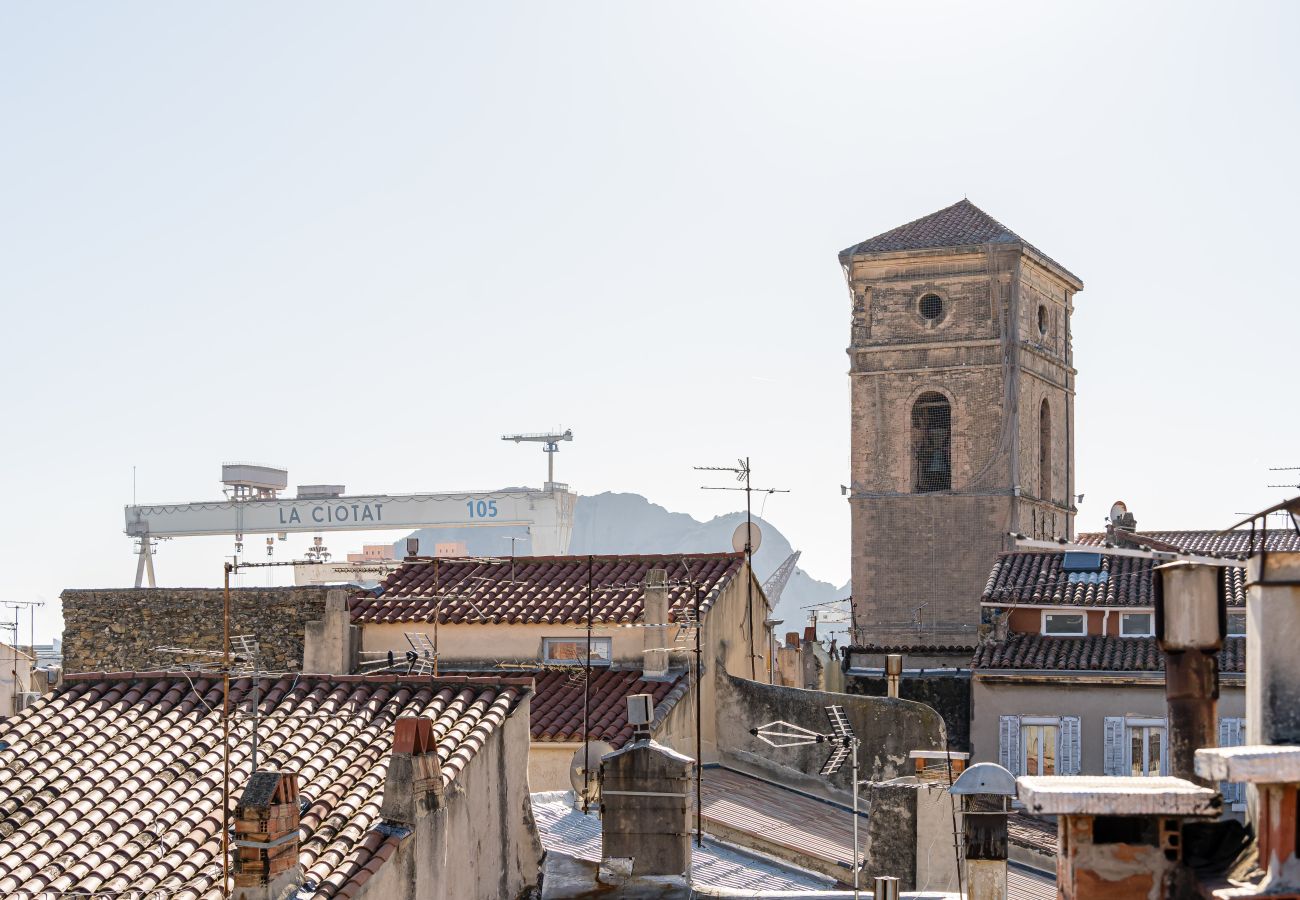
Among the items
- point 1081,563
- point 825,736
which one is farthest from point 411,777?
point 1081,563

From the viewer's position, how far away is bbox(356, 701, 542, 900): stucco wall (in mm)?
13953

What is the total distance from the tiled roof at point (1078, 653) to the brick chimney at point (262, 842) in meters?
23.4

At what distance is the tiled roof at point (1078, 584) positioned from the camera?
1411 inches

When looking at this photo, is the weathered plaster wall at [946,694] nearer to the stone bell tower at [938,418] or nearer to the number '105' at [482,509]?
the stone bell tower at [938,418]

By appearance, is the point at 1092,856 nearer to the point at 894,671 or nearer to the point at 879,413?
the point at 894,671

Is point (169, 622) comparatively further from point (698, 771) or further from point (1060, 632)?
point (1060, 632)

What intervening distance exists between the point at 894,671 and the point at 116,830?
20547 millimetres

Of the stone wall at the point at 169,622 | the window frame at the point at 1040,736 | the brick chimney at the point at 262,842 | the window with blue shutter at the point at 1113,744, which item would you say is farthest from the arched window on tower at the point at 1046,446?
the brick chimney at the point at 262,842

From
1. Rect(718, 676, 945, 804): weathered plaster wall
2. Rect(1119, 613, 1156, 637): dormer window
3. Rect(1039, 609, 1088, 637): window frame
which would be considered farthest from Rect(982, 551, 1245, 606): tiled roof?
Rect(718, 676, 945, 804): weathered plaster wall

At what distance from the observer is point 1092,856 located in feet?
28.3

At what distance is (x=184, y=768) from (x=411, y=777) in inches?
118

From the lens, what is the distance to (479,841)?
15.3 m

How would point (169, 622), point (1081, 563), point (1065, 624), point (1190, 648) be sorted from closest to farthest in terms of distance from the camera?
point (1190, 648) → point (169, 622) → point (1065, 624) → point (1081, 563)

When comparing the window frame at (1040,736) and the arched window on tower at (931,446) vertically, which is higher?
the arched window on tower at (931,446)
